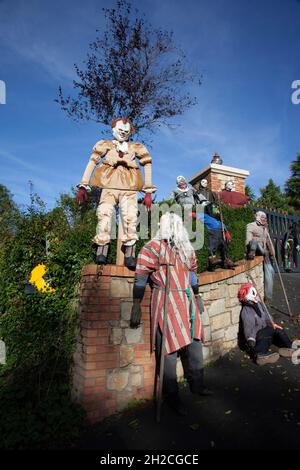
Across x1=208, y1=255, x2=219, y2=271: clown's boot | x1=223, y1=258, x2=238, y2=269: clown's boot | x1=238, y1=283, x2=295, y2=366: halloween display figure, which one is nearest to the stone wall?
x1=208, y1=255, x2=219, y2=271: clown's boot

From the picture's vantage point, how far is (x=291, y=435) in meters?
2.78

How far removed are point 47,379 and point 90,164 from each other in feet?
9.00

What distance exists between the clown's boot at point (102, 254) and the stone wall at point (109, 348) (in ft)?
0.30

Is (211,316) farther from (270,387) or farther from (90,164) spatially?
(90,164)

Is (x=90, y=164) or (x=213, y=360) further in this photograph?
(x=213, y=360)

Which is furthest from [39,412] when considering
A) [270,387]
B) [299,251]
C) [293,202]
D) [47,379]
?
[293,202]

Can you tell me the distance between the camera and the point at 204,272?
4.70m

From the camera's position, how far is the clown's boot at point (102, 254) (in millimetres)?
3465

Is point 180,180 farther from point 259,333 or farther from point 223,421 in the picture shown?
point 223,421

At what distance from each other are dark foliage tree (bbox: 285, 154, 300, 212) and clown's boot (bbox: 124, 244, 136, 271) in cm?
2350

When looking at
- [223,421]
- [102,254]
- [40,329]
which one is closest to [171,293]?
[102,254]

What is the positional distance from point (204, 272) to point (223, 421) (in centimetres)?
213

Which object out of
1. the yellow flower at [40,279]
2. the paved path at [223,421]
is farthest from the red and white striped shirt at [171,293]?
the yellow flower at [40,279]

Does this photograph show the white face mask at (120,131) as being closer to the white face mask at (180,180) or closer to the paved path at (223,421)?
the white face mask at (180,180)
